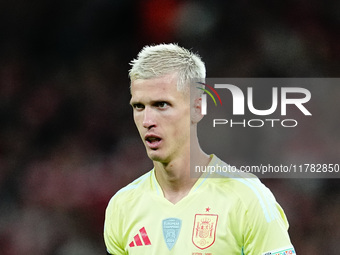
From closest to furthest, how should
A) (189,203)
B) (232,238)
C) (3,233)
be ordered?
(232,238), (189,203), (3,233)

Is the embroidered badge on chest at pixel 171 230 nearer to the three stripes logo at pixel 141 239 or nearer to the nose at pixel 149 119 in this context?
the three stripes logo at pixel 141 239

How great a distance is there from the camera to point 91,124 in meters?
7.88

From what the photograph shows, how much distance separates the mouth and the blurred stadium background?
3.92m

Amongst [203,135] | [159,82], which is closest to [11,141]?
[203,135]

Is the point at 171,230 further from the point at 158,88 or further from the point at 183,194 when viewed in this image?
the point at 158,88

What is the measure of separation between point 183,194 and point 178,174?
0.13m

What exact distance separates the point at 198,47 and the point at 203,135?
103 cm

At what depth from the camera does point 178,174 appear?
4078mm

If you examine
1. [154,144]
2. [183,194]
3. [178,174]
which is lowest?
[183,194]

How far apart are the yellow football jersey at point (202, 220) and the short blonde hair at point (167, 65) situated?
0.53m

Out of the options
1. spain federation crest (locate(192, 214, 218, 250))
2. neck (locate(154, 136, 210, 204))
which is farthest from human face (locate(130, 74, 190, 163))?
spain federation crest (locate(192, 214, 218, 250))

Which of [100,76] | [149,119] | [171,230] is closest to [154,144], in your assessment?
[149,119]

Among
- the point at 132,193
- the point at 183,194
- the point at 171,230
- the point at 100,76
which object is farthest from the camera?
the point at 100,76

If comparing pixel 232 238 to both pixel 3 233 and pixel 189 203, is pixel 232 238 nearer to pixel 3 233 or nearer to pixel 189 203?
pixel 189 203
